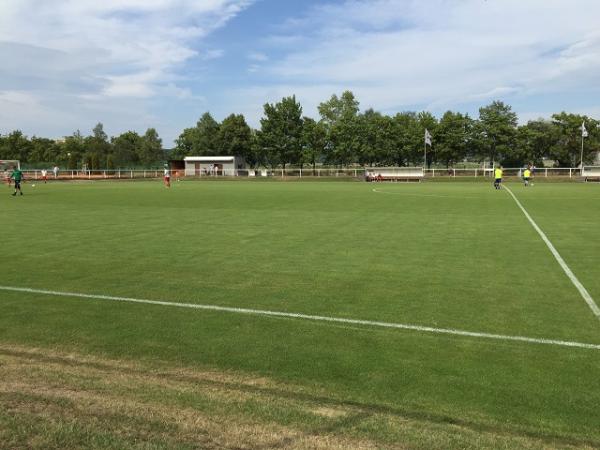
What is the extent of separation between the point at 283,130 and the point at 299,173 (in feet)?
34.0

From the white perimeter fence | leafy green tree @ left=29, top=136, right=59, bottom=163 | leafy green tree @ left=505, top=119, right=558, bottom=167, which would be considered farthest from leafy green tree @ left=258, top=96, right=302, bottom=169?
leafy green tree @ left=29, top=136, right=59, bottom=163

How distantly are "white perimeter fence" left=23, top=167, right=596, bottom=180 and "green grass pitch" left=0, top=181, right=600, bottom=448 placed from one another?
50.5 meters

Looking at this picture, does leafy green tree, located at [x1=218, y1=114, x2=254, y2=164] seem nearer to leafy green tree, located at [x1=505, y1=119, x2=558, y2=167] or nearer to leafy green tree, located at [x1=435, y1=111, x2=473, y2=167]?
leafy green tree, located at [x1=435, y1=111, x2=473, y2=167]

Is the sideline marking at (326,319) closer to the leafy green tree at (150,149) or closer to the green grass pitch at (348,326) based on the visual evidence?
the green grass pitch at (348,326)

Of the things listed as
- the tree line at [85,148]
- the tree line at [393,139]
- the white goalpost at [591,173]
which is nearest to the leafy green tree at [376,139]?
the tree line at [393,139]

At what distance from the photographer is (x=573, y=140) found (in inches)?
2827

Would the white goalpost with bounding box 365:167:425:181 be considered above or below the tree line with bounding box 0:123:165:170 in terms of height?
below

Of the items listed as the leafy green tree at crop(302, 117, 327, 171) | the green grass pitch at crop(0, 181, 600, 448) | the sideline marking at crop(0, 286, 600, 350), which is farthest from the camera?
the leafy green tree at crop(302, 117, 327, 171)

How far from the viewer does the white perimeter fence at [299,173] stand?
60.6 metres

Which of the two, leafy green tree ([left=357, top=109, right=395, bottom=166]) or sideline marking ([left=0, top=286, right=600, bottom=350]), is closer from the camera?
sideline marking ([left=0, top=286, right=600, bottom=350])

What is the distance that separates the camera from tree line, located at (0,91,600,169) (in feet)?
236

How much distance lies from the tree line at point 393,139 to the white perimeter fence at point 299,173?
3946mm

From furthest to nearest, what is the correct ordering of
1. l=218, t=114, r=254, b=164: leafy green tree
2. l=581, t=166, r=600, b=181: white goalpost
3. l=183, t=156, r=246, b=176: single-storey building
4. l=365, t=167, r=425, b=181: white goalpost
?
l=218, t=114, r=254, b=164: leafy green tree → l=183, t=156, r=246, b=176: single-storey building → l=365, t=167, r=425, b=181: white goalpost → l=581, t=166, r=600, b=181: white goalpost

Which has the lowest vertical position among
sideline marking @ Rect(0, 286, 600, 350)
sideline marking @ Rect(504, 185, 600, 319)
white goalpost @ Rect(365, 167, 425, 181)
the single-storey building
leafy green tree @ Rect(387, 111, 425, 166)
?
sideline marking @ Rect(0, 286, 600, 350)
